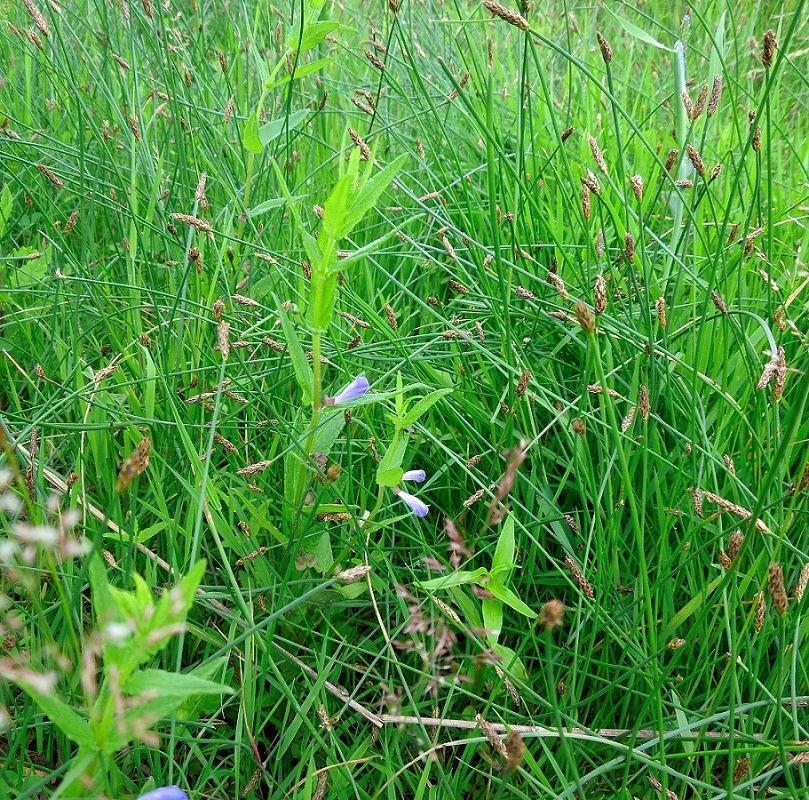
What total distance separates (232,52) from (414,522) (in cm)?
207

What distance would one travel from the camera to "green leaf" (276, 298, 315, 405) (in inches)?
40.2

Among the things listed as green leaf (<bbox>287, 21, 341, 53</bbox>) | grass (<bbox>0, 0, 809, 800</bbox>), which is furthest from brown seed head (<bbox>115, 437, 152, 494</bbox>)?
green leaf (<bbox>287, 21, 341, 53</bbox>)

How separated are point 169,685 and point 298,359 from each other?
0.52 meters

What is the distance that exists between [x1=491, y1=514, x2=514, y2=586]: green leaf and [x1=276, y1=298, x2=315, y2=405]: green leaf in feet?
1.12

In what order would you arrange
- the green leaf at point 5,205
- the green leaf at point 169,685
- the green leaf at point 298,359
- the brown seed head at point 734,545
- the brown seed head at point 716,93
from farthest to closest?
the green leaf at point 5,205
the brown seed head at point 716,93
the green leaf at point 298,359
the brown seed head at point 734,545
the green leaf at point 169,685

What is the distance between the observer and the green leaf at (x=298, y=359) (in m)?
1.02

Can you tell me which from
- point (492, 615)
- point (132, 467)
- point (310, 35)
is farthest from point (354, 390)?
point (310, 35)

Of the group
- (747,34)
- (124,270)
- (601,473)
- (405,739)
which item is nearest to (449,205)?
(124,270)

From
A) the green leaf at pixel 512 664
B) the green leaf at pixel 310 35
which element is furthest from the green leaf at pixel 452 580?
the green leaf at pixel 310 35

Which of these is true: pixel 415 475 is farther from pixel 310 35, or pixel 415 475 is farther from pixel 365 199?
pixel 310 35

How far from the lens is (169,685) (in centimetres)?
63

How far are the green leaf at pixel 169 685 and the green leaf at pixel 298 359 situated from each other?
19.4 inches

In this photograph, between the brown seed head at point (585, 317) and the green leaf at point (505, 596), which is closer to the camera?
the brown seed head at point (585, 317)

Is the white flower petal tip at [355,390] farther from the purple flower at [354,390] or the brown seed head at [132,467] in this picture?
the brown seed head at [132,467]
